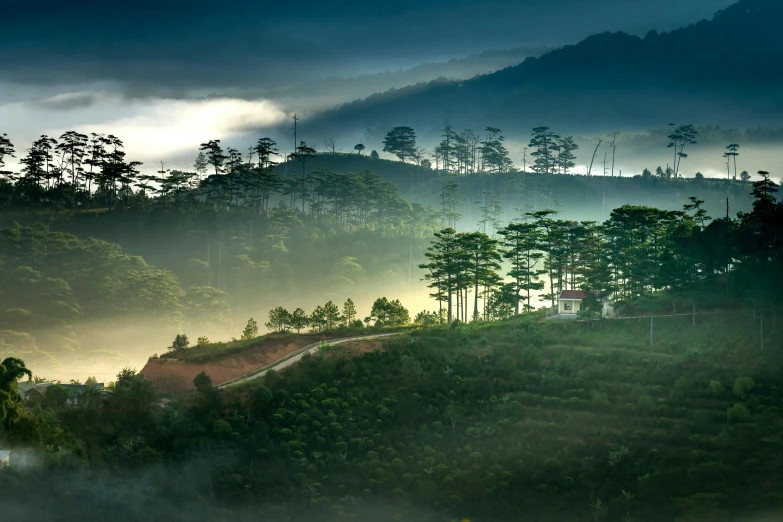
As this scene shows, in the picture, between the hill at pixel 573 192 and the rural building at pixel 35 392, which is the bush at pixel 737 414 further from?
the hill at pixel 573 192

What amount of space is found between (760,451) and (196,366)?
35.3m

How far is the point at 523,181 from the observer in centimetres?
14138

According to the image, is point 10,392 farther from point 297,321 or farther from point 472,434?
point 472,434

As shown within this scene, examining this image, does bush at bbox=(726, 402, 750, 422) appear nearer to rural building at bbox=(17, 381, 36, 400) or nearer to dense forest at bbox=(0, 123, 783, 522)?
dense forest at bbox=(0, 123, 783, 522)

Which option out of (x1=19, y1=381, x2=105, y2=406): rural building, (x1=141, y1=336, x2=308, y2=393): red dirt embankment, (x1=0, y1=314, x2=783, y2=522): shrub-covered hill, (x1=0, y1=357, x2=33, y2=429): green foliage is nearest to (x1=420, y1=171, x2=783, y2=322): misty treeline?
(x1=0, y1=314, x2=783, y2=522): shrub-covered hill

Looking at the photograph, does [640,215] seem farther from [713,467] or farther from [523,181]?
[523,181]

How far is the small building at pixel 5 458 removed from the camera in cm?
4562

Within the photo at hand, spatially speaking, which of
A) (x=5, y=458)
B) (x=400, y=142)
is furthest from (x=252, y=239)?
(x=5, y=458)

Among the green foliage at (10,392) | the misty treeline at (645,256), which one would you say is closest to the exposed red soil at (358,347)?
the misty treeline at (645,256)

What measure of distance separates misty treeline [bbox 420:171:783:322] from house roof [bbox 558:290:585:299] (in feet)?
2.90

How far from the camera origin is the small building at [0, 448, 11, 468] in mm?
45625

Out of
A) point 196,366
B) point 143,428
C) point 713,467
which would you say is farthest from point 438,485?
point 196,366

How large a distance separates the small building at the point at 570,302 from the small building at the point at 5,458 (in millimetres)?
38184

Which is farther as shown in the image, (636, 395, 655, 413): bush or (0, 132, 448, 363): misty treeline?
(0, 132, 448, 363): misty treeline
